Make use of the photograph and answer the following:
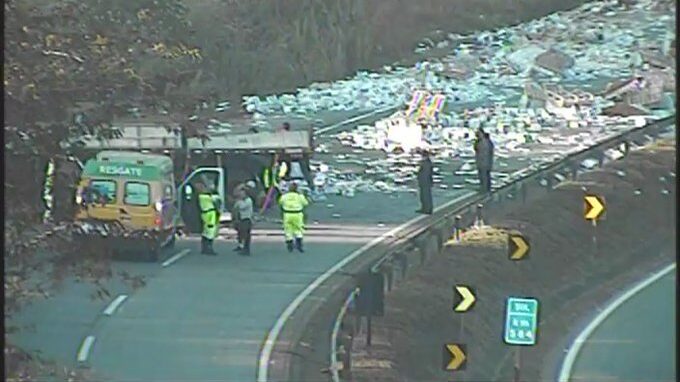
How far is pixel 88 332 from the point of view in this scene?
1158 centimetres

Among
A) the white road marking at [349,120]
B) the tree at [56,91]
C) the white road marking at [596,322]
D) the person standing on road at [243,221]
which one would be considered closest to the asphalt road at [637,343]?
the white road marking at [596,322]

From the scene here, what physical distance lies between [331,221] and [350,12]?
219 centimetres

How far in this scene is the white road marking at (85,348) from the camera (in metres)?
10.8

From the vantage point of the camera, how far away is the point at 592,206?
50.5 ft

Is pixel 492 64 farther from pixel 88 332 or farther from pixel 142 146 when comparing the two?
pixel 88 332

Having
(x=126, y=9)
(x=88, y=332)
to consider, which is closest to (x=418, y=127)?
(x=88, y=332)

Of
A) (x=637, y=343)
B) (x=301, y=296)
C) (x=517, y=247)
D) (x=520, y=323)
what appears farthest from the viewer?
(x=517, y=247)

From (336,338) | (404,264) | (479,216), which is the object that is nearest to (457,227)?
(479,216)

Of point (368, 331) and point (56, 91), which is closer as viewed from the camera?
point (56, 91)

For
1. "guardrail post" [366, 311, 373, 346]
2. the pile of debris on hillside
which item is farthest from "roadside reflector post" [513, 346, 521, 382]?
the pile of debris on hillside

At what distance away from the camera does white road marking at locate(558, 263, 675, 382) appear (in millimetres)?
12453

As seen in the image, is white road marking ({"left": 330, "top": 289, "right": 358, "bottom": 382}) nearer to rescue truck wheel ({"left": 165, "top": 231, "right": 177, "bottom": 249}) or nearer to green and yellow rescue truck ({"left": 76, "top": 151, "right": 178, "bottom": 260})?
green and yellow rescue truck ({"left": 76, "top": 151, "right": 178, "bottom": 260})

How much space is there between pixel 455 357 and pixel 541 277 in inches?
100

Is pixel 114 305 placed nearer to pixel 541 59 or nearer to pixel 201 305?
pixel 201 305
